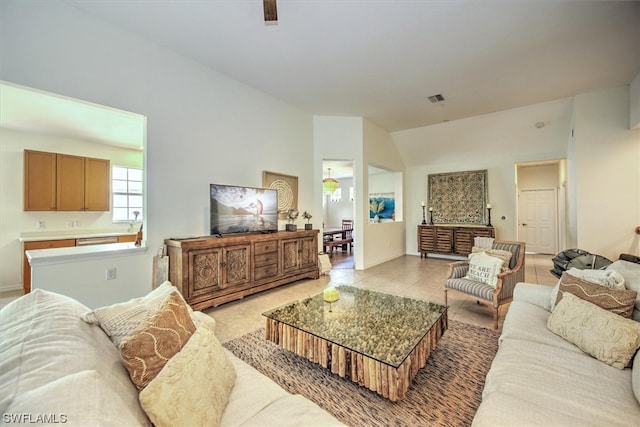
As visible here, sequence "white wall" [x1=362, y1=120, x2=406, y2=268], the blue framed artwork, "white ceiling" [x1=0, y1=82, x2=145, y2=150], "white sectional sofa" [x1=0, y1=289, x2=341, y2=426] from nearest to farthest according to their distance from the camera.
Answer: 1. "white sectional sofa" [x1=0, y1=289, x2=341, y2=426]
2. "white ceiling" [x1=0, y1=82, x2=145, y2=150]
3. "white wall" [x1=362, y1=120, x2=406, y2=268]
4. the blue framed artwork

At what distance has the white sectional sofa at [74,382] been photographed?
60cm

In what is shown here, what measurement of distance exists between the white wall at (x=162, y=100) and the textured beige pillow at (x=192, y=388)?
2.38 meters

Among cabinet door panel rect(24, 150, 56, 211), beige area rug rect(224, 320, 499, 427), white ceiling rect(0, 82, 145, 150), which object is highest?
white ceiling rect(0, 82, 145, 150)

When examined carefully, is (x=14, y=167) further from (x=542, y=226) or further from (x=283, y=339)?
(x=542, y=226)

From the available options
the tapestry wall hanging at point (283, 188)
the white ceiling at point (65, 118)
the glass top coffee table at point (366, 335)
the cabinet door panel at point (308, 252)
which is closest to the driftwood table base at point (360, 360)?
the glass top coffee table at point (366, 335)

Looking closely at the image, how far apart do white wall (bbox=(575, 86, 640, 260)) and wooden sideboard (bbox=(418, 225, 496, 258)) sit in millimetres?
1762

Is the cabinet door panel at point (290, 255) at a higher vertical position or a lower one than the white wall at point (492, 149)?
lower

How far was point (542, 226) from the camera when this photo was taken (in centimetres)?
699

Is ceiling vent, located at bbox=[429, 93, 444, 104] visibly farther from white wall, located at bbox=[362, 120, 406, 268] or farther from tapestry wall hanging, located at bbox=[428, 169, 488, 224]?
tapestry wall hanging, located at bbox=[428, 169, 488, 224]

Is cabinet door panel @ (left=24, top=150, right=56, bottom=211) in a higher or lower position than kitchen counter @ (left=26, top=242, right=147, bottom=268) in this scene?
higher

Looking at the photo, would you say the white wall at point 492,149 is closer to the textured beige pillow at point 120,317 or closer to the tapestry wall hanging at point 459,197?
the tapestry wall hanging at point 459,197

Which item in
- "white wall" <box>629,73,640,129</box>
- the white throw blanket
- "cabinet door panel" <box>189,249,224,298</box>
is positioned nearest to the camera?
the white throw blanket

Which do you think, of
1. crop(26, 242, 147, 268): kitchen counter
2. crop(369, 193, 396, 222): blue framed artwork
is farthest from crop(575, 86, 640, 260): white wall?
crop(26, 242, 147, 268): kitchen counter

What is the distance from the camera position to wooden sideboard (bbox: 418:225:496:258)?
5.90 meters
